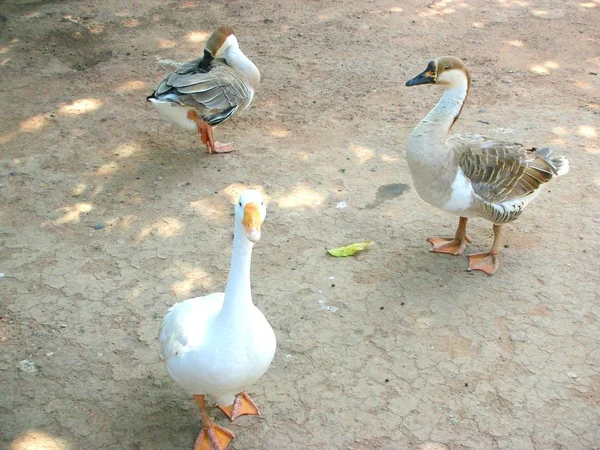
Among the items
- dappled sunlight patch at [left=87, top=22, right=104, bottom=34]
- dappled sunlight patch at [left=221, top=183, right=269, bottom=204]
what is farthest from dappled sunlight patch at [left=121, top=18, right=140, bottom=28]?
dappled sunlight patch at [left=221, top=183, right=269, bottom=204]

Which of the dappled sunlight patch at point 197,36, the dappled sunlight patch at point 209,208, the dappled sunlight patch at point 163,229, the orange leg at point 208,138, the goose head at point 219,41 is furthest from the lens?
the dappled sunlight patch at point 197,36

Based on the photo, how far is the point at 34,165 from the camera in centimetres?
552

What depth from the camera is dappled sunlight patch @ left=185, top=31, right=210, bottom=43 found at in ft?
25.5

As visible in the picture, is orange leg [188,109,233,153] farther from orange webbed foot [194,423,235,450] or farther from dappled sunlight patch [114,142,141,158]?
orange webbed foot [194,423,235,450]

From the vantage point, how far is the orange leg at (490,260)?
4.45 meters

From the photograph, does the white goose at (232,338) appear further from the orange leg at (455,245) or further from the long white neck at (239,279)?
the orange leg at (455,245)

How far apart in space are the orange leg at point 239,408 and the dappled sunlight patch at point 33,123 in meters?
3.84

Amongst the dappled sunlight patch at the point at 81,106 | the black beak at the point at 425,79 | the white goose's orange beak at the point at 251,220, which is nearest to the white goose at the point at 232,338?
the white goose's orange beak at the point at 251,220

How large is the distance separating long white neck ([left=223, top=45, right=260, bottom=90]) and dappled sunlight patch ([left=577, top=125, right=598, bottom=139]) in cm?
312

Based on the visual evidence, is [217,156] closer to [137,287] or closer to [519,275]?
[137,287]

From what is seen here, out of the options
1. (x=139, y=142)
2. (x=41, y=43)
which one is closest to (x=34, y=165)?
(x=139, y=142)

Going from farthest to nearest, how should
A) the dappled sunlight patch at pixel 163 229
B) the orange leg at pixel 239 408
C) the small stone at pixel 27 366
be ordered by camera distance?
1. the dappled sunlight patch at pixel 163 229
2. the small stone at pixel 27 366
3. the orange leg at pixel 239 408

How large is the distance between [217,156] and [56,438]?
3.10 m

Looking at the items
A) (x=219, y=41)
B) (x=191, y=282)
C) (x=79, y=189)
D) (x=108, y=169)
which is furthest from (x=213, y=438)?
(x=219, y=41)
